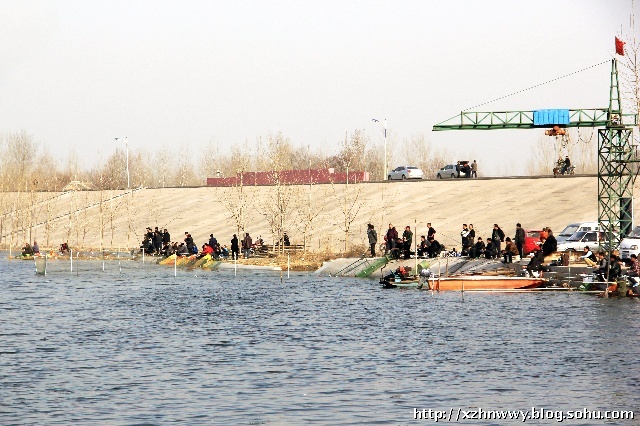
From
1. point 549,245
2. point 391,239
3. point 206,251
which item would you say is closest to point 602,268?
point 549,245

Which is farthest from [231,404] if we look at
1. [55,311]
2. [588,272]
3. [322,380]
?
[588,272]

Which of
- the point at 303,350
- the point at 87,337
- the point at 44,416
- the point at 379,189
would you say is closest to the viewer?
the point at 44,416

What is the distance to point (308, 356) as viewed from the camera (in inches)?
1166

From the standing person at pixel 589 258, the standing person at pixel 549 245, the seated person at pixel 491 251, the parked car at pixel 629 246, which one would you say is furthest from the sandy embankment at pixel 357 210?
the parked car at pixel 629 246

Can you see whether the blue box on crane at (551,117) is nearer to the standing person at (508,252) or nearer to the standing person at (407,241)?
the standing person at (407,241)

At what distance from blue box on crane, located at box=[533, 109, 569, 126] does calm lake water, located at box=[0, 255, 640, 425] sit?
17.1 m

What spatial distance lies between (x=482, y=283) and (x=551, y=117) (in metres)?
17.3

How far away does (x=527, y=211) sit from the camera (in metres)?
74.7

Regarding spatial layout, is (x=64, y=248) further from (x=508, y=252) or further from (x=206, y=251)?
(x=508, y=252)

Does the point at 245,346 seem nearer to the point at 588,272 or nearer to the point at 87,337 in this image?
the point at 87,337

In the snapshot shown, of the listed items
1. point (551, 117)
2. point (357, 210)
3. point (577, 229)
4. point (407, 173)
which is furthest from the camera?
point (407, 173)

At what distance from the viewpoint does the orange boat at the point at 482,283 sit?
45562 millimetres

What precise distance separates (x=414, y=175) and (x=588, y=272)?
183ft

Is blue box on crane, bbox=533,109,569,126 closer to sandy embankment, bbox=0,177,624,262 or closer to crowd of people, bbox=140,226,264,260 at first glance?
sandy embankment, bbox=0,177,624,262
